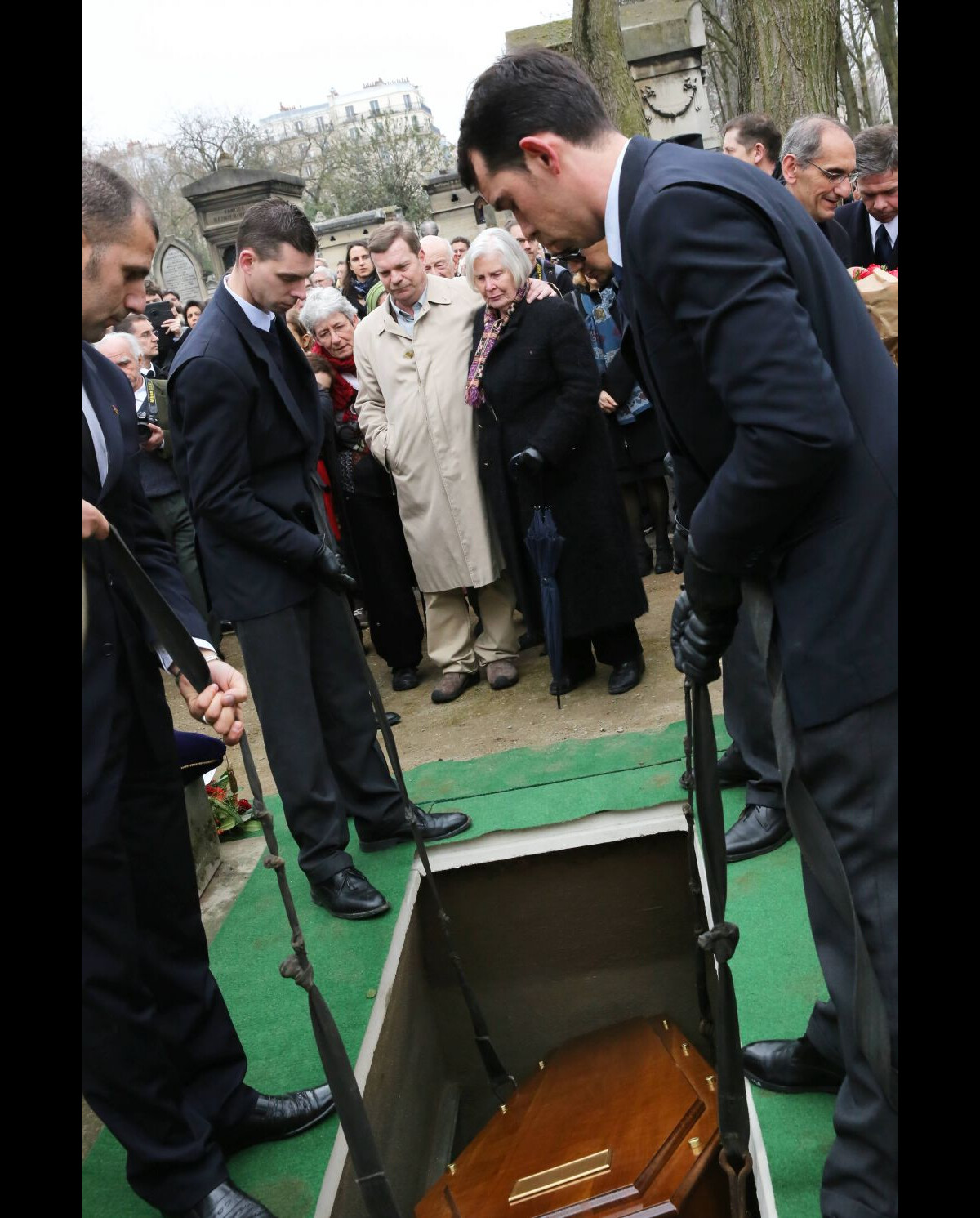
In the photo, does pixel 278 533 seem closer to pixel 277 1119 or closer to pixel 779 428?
pixel 277 1119

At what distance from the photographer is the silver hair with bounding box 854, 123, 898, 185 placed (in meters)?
4.53

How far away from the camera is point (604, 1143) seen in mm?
3051

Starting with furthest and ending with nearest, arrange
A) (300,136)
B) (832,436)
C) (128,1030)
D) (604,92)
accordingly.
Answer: (300,136) → (604,92) → (128,1030) → (832,436)

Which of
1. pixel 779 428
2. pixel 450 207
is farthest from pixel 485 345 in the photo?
pixel 450 207

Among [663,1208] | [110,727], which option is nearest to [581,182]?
[110,727]

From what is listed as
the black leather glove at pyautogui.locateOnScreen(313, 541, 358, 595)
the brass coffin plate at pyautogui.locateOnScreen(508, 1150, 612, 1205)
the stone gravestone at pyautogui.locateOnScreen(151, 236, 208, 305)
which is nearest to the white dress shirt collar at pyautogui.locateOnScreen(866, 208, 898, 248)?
the black leather glove at pyautogui.locateOnScreen(313, 541, 358, 595)

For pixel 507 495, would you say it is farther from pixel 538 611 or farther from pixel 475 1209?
pixel 475 1209

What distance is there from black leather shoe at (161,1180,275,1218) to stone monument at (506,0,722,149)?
9.19 metres

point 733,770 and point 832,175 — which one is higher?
point 832,175

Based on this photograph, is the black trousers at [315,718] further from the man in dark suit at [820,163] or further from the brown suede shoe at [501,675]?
the man in dark suit at [820,163]

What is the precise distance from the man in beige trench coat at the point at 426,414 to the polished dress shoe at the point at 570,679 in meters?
0.50

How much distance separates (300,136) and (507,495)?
184 feet

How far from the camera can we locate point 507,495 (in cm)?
527

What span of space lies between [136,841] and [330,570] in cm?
130
